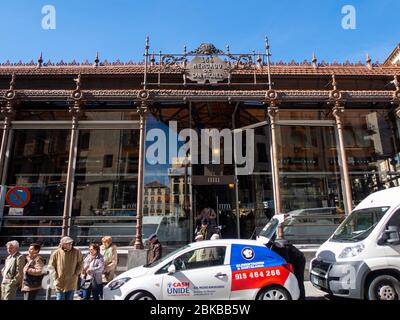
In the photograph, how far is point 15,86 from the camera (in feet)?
43.0

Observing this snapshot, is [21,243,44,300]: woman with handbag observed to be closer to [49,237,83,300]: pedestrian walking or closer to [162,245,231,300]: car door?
[49,237,83,300]: pedestrian walking

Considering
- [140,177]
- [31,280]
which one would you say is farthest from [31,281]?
[140,177]

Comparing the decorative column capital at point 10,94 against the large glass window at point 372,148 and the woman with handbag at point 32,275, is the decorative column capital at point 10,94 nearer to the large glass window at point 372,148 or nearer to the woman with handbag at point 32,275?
the woman with handbag at point 32,275

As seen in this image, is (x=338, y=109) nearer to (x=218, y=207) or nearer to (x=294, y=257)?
(x=218, y=207)

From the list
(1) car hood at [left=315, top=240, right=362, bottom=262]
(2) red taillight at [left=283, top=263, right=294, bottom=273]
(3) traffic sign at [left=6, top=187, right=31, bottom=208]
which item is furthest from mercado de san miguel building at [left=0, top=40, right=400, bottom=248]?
(2) red taillight at [left=283, top=263, right=294, bottom=273]

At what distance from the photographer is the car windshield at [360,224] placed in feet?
23.3

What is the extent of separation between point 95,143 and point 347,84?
11728 millimetres

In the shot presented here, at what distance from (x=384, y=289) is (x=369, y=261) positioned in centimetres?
65

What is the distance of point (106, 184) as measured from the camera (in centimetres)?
1305

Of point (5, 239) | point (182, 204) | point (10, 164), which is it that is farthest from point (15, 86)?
point (182, 204)

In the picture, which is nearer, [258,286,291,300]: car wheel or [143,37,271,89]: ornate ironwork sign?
[258,286,291,300]: car wheel

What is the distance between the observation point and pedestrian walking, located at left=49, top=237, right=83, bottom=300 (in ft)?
19.8

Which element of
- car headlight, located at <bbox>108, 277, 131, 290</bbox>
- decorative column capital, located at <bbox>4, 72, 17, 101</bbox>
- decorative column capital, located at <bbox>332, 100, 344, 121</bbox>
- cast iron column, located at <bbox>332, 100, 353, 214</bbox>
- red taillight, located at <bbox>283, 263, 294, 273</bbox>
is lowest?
car headlight, located at <bbox>108, 277, 131, 290</bbox>

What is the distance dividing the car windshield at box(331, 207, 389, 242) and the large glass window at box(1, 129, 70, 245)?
9.93m
